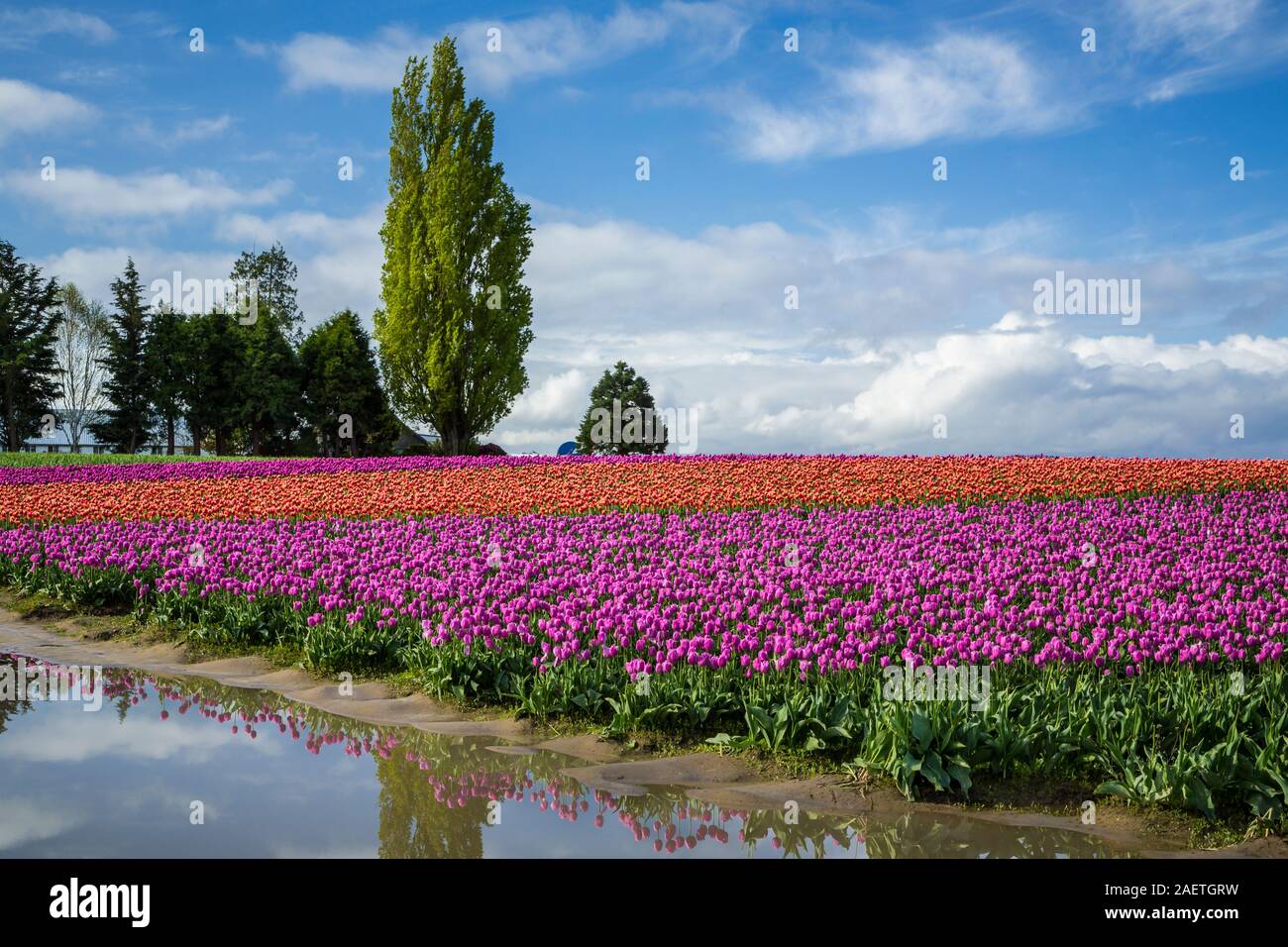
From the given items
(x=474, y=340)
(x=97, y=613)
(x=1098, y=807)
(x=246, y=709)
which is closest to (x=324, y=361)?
(x=474, y=340)

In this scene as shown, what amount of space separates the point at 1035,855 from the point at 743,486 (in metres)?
15.1

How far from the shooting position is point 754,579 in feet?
34.4

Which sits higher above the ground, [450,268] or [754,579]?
[450,268]

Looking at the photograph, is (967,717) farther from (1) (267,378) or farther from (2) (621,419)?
(1) (267,378)

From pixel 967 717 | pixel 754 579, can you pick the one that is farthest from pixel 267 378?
pixel 967 717

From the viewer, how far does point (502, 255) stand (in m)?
43.9

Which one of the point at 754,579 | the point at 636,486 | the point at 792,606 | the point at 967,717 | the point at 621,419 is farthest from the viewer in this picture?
the point at 621,419

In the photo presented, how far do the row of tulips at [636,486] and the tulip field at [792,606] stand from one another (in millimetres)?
176

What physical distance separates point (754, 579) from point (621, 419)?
4385 centimetres

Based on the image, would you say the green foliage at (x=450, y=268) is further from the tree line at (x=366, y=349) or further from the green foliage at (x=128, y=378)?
the green foliage at (x=128, y=378)

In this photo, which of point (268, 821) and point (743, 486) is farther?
point (743, 486)

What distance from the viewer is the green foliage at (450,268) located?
42469 mm

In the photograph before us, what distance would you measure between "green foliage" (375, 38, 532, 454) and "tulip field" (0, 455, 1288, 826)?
936 inches

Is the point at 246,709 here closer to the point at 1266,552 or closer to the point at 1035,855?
the point at 1035,855
